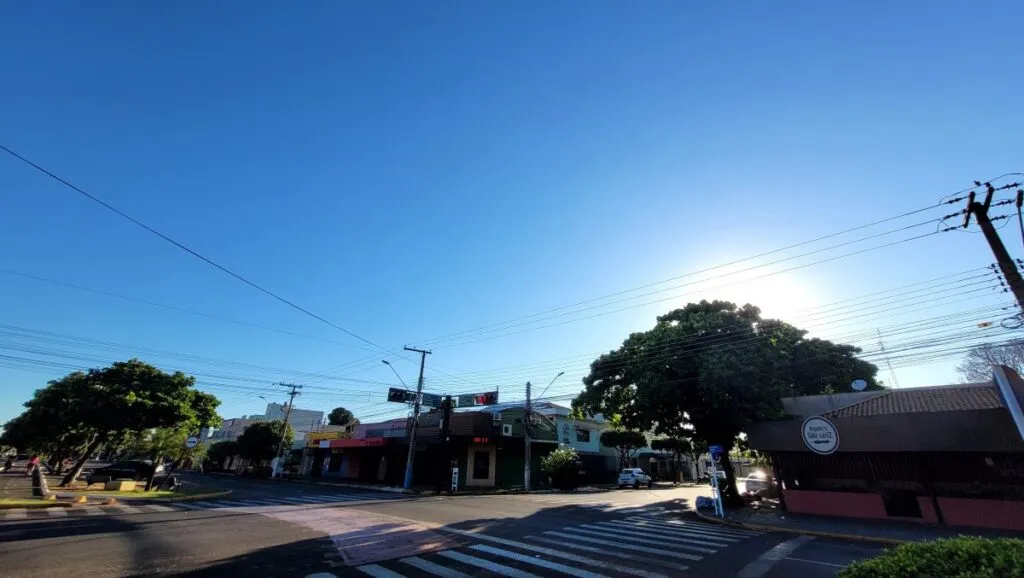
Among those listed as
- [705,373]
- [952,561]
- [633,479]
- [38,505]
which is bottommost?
[38,505]

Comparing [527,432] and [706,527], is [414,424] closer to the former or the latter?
[527,432]

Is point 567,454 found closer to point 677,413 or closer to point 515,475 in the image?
point 515,475

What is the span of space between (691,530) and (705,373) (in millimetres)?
7463

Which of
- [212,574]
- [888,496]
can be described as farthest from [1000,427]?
[212,574]

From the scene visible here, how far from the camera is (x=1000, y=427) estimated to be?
14.8m

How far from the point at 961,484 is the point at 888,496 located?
229cm

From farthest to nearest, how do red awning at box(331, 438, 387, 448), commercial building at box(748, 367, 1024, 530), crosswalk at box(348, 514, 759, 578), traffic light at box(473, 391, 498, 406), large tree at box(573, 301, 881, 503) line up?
red awning at box(331, 438, 387, 448)
traffic light at box(473, 391, 498, 406)
large tree at box(573, 301, 881, 503)
commercial building at box(748, 367, 1024, 530)
crosswalk at box(348, 514, 759, 578)

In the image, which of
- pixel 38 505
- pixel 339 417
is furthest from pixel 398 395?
pixel 339 417

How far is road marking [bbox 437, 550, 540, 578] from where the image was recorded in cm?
807

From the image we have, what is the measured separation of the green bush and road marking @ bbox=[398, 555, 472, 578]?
603 centimetres

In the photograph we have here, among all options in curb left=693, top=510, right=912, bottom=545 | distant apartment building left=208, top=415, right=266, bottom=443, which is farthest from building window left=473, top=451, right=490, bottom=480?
distant apartment building left=208, top=415, right=266, bottom=443

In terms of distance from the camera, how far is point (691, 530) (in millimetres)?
14023

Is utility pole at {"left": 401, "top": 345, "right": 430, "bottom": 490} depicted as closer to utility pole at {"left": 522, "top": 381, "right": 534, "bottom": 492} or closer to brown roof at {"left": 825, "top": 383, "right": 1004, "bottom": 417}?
utility pole at {"left": 522, "top": 381, "right": 534, "bottom": 492}

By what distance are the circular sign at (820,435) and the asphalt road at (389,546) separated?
A: 586 centimetres
